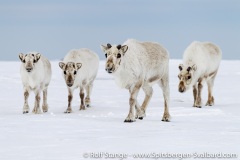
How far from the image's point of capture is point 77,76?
1644 centimetres

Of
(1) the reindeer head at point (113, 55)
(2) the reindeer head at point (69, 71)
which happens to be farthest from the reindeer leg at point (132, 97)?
(2) the reindeer head at point (69, 71)

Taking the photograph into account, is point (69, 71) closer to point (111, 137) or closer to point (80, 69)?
point (80, 69)

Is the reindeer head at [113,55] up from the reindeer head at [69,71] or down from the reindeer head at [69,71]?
up

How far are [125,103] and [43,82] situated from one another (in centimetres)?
449

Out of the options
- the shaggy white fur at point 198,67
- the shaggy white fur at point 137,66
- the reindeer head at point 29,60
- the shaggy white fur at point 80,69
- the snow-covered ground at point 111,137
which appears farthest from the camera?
the shaggy white fur at point 198,67

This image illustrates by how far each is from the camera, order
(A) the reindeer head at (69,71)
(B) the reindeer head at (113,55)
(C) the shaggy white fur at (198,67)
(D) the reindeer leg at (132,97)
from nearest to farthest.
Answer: (B) the reindeer head at (113,55), (D) the reindeer leg at (132,97), (A) the reindeer head at (69,71), (C) the shaggy white fur at (198,67)

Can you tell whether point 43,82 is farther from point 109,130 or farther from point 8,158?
point 8,158

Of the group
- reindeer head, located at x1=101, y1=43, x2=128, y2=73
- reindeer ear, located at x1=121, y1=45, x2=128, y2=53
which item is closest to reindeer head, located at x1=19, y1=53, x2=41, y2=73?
reindeer head, located at x1=101, y1=43, x2=128, y2=73

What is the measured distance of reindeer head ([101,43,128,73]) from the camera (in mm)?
11397

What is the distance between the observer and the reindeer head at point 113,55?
11397mm

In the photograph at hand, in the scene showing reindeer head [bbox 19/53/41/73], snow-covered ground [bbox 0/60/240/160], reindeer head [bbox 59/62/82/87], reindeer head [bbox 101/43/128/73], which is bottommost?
snow-covered ground [bbox 0/60/240/160]

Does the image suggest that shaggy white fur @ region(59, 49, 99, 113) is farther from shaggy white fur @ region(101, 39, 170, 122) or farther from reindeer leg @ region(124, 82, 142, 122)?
reindeer leg @ region(124, 82, 142, 122)

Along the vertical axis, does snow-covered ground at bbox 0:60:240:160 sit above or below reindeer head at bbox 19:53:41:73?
below

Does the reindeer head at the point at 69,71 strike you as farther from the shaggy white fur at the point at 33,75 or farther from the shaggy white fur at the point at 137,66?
the shaggy white fur at the point at 137,66
